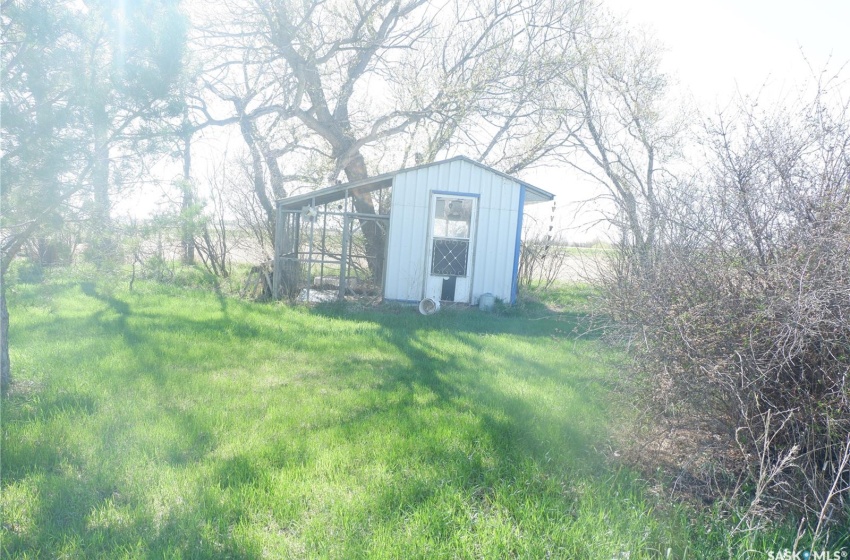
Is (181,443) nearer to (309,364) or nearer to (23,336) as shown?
(309,364)

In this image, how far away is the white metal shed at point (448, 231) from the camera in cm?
1141

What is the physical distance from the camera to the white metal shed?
449 inches

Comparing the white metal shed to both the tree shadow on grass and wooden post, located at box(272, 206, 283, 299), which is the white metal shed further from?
the tree shadow on grass

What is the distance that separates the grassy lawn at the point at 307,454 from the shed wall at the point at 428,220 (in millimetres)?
4451

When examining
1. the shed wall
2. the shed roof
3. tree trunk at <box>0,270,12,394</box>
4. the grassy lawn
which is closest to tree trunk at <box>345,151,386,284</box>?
the shed roof

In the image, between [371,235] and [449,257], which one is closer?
[449,257]

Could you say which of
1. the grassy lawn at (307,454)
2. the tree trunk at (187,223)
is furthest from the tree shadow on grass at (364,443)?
the tree trunk at (187,223)

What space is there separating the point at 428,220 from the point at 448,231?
1.53 ft

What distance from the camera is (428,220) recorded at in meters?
11.4

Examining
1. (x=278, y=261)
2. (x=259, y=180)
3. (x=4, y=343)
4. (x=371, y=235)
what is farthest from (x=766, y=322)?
(x=259, y=180)

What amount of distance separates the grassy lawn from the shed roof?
16.4 feet

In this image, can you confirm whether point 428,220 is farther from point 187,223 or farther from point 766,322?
point 766,322

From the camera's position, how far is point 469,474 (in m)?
3.57

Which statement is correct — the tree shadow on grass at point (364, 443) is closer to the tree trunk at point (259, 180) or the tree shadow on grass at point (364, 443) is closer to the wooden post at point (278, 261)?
the wooden post at point (278, 261)
